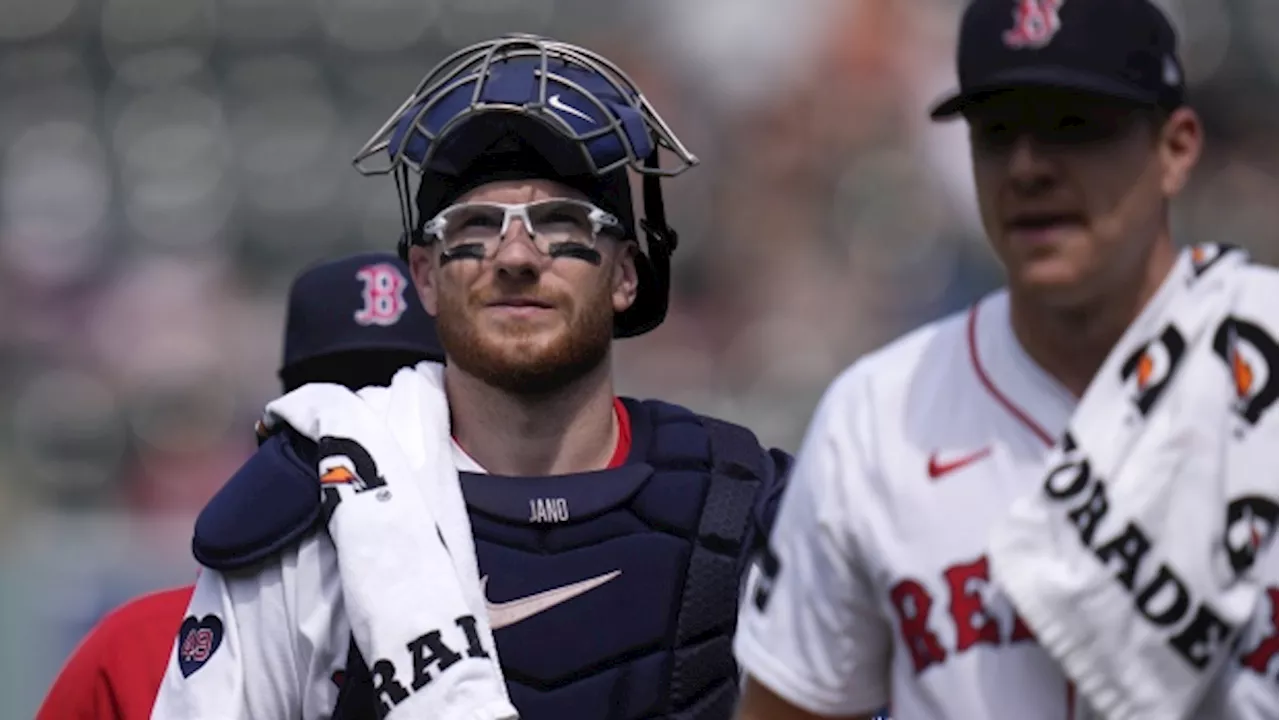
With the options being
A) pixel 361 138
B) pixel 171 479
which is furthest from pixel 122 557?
pixel 361 138

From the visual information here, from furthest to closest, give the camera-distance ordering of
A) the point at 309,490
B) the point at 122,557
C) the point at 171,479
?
1. the point at 171,479
2. the point at 122,557
3. the point at 309,490

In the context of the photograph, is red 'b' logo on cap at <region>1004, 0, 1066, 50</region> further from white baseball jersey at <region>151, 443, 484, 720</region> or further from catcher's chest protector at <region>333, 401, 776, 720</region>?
white baseball jersey at <region>151, 443, 484, 720</region>

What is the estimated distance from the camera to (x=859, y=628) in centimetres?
293

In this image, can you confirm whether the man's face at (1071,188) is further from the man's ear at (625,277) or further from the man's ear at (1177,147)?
the man's ear at (625,277)

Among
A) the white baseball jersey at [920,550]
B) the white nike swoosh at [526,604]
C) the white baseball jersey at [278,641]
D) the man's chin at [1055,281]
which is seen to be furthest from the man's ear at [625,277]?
the man's chin at [1055,281]

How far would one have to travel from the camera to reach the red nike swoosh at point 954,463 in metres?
2.88

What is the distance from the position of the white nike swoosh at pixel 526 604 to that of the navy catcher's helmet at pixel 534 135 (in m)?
0.61

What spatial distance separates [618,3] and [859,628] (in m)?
8.76

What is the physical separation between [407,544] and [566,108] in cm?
81

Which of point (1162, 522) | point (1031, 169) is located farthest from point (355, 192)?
point (1162, 522)

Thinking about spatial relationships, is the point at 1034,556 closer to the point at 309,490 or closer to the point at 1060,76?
the point at 1060,76

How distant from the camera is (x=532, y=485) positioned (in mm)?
3967

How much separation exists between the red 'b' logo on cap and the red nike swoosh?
475mm

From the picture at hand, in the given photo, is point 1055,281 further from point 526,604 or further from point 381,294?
point 381,294
